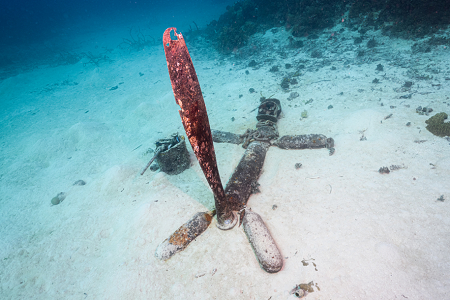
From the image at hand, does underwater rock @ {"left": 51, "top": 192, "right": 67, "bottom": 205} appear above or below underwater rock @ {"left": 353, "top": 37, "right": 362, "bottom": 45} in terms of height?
below

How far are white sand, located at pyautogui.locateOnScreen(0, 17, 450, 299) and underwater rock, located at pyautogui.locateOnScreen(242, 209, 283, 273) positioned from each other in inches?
8.4

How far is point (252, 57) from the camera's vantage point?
14.4 m

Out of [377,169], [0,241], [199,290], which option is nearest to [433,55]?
[377,169]

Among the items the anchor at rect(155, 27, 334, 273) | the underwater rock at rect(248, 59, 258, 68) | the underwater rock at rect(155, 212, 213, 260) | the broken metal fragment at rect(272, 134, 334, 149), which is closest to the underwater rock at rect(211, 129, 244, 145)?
the anchor at rect(155, 27, 334, 273)

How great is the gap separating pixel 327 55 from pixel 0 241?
16675mm

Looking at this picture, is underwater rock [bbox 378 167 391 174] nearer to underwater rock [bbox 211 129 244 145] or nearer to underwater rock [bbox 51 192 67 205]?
underwater rock [bbox 211 129 244 145]

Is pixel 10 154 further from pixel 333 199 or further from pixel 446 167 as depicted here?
pixel 446 167

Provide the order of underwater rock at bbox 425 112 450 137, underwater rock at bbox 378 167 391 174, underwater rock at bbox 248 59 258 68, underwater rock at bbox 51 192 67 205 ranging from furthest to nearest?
underwater rock at bbox 248 59 258 68
underwater rock at bbox 51 192 67 205
underwater rock at bbox 425 112 450 137
underwater rock at bbox 378 167 391 174

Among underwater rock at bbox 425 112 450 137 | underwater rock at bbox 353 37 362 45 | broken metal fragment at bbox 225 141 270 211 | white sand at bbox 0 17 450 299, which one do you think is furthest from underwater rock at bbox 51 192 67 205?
underwater rock at bbox 353 37 362 45

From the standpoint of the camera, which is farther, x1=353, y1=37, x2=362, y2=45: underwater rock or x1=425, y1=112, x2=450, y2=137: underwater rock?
x1=353, y1=37, x2=362, y2=45: underwater rock

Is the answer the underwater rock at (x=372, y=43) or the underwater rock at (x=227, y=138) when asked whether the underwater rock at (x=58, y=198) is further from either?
the underwater rock at (x=372, y=43)

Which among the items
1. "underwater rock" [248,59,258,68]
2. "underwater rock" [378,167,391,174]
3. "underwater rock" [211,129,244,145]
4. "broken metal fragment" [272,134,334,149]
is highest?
"underwater rock" [248,59,258,68]

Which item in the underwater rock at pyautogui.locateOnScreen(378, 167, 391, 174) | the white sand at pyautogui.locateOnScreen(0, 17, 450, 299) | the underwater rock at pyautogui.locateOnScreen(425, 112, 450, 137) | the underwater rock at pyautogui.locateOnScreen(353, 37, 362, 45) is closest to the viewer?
the white sand at pyautogui.locateOnScreen(0, 17, 450, 299)

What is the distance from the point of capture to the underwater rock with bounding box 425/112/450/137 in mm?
4805
